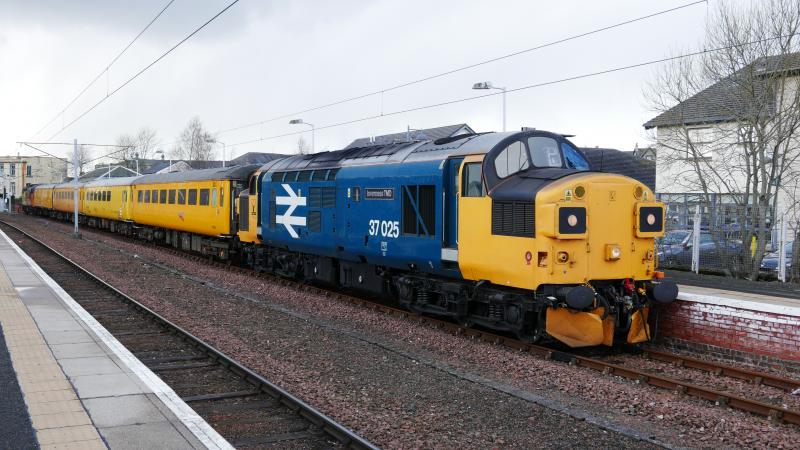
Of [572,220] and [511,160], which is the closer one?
[572,220]

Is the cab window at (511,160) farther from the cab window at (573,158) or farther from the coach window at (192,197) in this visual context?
the coach window at (192,197)

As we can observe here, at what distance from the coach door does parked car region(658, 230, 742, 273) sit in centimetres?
1110

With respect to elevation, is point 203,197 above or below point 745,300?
above

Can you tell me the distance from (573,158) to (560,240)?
7.83ft

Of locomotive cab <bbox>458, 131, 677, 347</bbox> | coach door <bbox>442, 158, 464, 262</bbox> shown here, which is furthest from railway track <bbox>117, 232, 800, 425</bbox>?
coach door <bbox>442, 158, 464, 262</bbox>

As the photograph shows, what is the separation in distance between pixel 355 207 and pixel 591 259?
590 cm

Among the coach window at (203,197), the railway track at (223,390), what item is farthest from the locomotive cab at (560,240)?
the coach window at (203,197)

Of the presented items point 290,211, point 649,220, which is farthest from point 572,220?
point 290,211

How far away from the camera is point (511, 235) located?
10.5 m

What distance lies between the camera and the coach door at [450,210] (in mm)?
11766

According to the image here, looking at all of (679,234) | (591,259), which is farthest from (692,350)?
(679,234)

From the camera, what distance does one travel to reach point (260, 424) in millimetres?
7480

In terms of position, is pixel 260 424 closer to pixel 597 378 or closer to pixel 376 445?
pixel 376 445

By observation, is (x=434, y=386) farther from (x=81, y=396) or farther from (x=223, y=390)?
(x=81, y=396)
